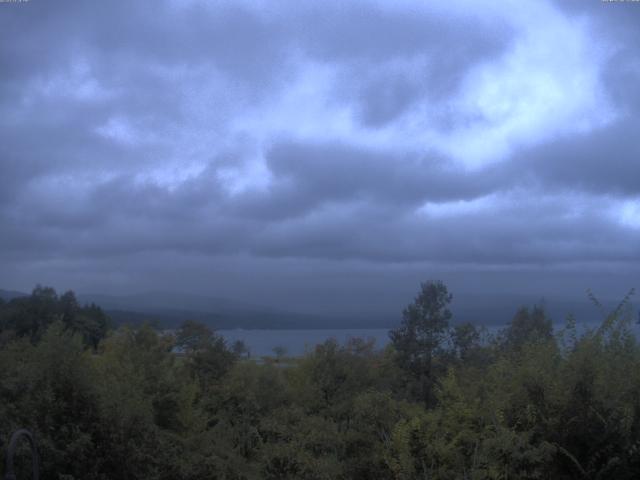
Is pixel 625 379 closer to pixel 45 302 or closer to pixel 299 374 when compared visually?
pixel 299 374

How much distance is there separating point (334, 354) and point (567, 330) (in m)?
6.76

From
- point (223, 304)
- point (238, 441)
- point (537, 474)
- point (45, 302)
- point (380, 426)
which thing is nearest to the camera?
point (537, 474)

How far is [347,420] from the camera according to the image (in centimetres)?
1316

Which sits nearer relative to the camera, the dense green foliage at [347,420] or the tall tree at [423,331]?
the dense green foliage at [347,420]

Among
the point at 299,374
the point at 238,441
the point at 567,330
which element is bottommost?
the point at 238,441

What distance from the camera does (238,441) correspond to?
46.7 feet

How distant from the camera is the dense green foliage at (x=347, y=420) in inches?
368

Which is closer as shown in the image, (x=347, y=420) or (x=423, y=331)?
(x=347, y=420)

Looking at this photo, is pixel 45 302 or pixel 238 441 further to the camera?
pixel 45 302

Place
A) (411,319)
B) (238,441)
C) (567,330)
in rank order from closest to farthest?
(567,330), (238,441), (411,319)

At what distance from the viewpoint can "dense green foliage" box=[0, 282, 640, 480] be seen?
9.34 m

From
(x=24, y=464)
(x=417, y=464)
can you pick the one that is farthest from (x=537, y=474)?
(x=24, y=464)

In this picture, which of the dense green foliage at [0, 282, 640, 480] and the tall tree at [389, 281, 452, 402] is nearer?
the dense green foliage at [0, 282, 640, 480]

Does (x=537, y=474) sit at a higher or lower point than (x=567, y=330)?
lower
